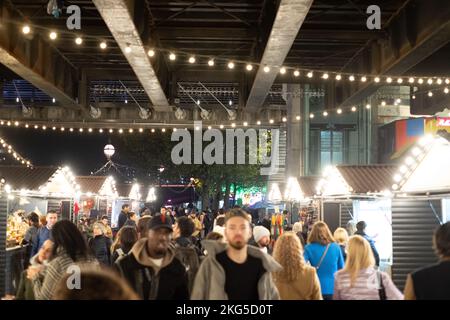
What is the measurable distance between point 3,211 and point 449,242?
11578mm

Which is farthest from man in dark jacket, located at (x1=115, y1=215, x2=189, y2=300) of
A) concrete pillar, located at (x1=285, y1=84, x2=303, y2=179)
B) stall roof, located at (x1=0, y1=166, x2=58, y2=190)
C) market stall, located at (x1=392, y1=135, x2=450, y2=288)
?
concrete pillar, located at (x1=285, y1=84, x2=303, y2=179)

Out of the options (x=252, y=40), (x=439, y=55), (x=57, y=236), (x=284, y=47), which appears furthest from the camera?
(x=439, y=55)

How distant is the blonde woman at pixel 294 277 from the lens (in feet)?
18.8

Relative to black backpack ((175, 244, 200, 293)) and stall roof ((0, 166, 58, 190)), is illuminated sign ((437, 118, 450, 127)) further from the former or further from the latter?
black backpack ((175, 244, 200, 293))

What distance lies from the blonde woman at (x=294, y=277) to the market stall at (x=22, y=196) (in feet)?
29.1

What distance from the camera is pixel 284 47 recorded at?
37.2 ft

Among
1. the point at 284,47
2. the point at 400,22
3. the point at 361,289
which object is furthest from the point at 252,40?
the point at 361,289

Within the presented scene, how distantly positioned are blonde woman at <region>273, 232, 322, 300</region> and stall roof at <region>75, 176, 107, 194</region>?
65.6ft

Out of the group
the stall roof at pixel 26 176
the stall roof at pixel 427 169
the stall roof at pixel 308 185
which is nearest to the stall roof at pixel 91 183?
the stall roof at pixel 26 176

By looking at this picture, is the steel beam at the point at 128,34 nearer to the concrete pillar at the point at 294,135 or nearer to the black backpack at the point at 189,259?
the black backpack at the point at 189,259

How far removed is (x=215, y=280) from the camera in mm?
4688

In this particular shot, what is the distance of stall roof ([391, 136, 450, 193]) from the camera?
32.9 ft

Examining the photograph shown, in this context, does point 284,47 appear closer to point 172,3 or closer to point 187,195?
point 172,3

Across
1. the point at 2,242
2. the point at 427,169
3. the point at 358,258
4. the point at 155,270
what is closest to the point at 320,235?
the point at 358,258
